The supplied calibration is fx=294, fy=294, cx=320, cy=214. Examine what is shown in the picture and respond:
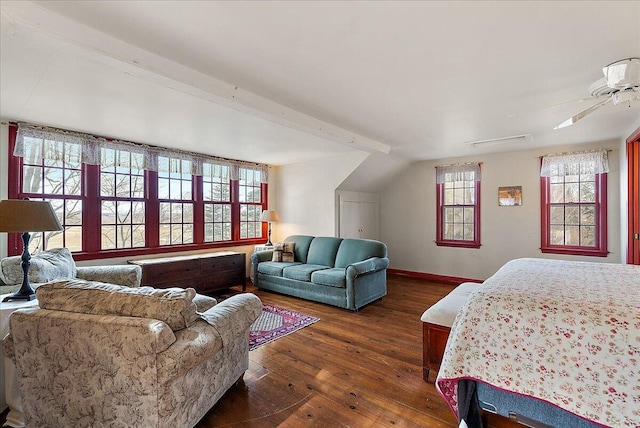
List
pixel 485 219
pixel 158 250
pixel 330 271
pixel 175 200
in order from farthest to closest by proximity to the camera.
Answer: pixel 485 219
pixel 175 200
pixel 158 250
pixel 330 271

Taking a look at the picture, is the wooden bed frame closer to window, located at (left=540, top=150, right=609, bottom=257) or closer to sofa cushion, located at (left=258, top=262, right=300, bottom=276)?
sofa cushion, located at (left=258, top=262, right=300, bottom=276)

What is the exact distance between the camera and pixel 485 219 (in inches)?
205

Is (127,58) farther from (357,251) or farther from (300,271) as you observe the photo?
(357,251)

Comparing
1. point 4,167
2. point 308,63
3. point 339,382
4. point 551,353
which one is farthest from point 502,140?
point 4,167

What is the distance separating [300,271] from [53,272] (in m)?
2.72

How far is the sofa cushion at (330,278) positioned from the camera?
3.86 m

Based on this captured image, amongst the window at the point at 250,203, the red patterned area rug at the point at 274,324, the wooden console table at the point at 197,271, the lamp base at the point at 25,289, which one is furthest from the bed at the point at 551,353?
the window at the point at 250,203

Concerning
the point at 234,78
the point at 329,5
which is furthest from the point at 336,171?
the point at 329,5

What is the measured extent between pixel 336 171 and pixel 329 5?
381 cm

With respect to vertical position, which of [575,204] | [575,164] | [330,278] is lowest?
[330,278]

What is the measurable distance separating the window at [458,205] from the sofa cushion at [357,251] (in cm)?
191

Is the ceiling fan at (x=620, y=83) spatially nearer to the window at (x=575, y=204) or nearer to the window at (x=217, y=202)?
the window at (x=575, y=204)

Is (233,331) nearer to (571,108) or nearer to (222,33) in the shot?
(222,33)

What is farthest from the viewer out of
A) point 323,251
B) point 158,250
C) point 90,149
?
point 323,251
